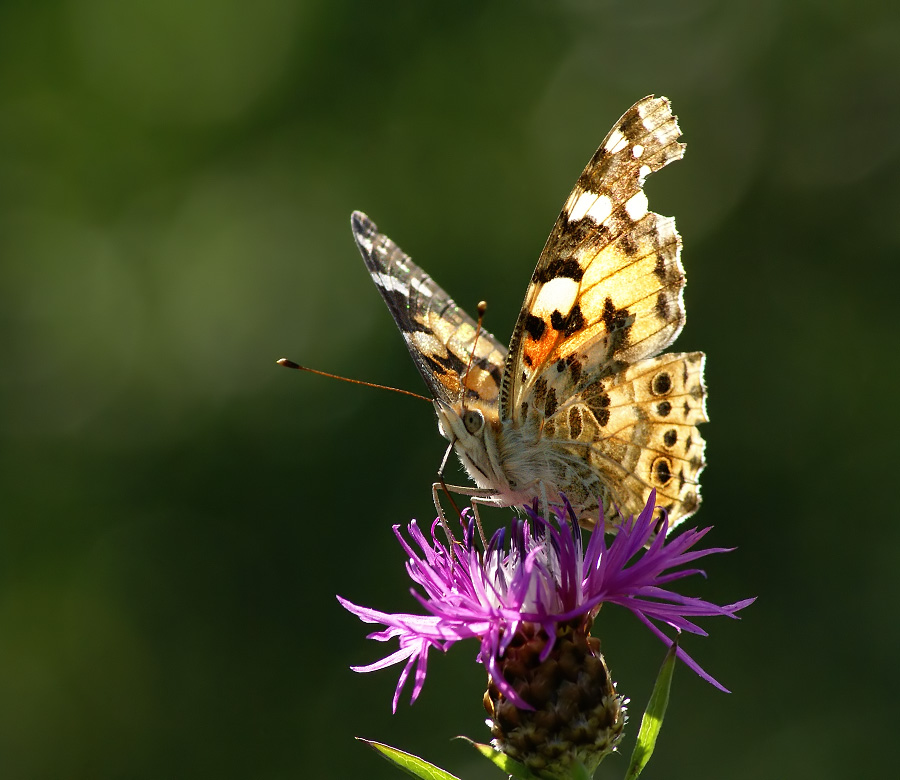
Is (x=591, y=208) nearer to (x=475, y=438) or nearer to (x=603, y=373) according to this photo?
(x=603, y=373)

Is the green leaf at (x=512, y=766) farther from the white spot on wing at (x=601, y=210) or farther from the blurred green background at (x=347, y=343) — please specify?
the blurred green background at (x=347, y=343)

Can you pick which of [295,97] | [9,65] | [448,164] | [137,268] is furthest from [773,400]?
[9,65]

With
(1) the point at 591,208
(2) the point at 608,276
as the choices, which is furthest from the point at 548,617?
(1) the point at 591,208

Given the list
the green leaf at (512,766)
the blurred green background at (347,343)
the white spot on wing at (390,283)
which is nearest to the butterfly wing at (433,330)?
the white spot on wing at (390,283)

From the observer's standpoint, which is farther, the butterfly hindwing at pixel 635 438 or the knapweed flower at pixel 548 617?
the butterfly hindwing at pixel 635 438

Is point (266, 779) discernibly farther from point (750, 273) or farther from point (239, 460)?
point (750, 273)

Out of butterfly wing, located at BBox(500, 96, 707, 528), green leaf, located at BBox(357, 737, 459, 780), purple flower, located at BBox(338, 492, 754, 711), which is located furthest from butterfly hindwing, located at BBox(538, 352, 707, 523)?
green leaf, located at BBox(357, 737, 459, 780)
